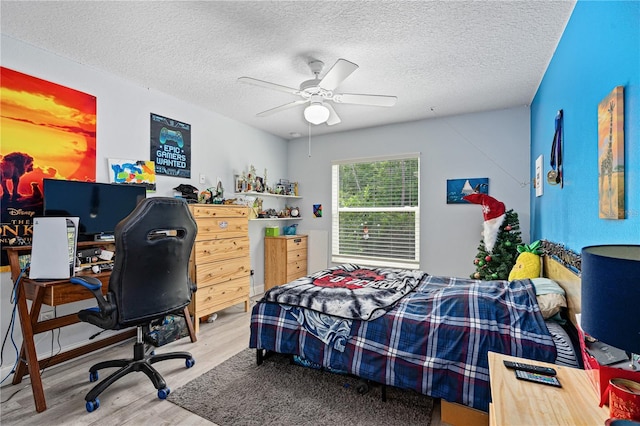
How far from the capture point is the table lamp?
0.62 meters

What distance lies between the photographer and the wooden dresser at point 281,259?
4.52 metres

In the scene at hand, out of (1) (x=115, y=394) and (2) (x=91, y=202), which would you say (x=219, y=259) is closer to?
(2) (x=91, y=202)

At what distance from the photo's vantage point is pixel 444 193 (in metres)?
4.02

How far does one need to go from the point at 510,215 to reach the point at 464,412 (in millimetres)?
2232

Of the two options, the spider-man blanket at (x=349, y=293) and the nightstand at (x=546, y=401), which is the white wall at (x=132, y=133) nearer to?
the spider-man blanket at (x=349, y=293)

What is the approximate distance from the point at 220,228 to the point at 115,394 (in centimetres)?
168

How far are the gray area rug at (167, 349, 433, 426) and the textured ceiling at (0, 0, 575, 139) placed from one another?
7.95 ft

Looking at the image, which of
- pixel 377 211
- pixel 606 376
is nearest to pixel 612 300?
pixel 606 376

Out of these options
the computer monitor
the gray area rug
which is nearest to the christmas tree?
the gray area rug

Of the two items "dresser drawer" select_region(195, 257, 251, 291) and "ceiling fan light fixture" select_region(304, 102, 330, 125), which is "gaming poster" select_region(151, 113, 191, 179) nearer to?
"dresser drawer" select_region(195, 257, 251, 291)

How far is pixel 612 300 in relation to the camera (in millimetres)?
651

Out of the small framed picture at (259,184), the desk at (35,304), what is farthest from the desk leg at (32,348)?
the small framed picture at (259,184)

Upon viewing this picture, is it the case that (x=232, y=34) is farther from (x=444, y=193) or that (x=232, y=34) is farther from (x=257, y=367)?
(x=444, y=193)

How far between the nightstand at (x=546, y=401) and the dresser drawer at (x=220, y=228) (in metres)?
2.73
